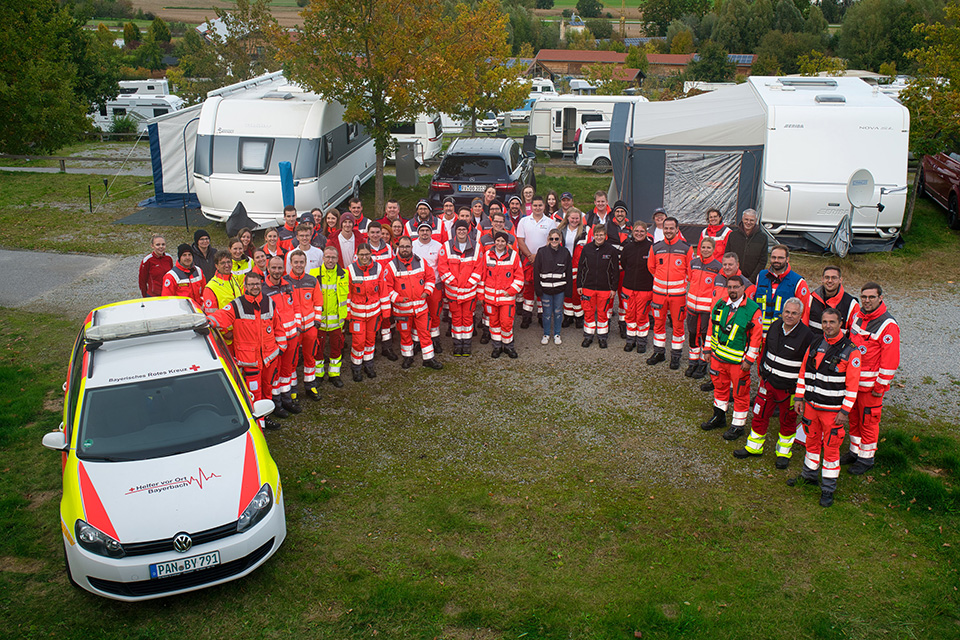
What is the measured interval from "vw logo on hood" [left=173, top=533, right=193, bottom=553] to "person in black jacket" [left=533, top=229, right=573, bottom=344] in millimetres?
6182

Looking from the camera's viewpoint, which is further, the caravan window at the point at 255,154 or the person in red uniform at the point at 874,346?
the caravan window at the point at 255,154

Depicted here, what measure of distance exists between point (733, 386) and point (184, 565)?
5.49 meters

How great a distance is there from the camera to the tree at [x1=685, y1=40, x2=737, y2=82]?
59.3 meters

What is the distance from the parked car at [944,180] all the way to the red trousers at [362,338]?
13.7 m

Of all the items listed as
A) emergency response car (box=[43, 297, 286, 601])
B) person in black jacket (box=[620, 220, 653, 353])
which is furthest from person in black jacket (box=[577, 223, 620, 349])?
emergency response car (box=[43, 297, 286, 601])

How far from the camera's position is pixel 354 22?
1596 centimetres

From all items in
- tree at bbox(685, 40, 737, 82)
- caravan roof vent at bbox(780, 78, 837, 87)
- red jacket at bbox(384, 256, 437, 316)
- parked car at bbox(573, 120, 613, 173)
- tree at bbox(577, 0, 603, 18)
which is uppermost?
tree at bbox(577, 0, 603, 18)

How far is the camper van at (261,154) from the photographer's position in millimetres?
15656

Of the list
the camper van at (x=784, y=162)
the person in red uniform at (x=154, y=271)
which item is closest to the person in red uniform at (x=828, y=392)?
the person in red uniform at (x=154, y=271)

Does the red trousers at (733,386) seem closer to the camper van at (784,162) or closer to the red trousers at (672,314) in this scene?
the red trousers at (672,314)

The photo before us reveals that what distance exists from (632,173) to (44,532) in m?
12.2

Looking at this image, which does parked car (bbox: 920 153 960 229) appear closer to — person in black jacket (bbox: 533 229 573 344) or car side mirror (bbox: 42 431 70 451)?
person in black jacket (bbox: 533 229 573 344)

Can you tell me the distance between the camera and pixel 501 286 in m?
9.90

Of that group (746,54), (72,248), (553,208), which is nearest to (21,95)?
(72,248)
